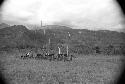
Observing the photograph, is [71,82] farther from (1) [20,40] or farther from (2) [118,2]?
(1) [20,40]

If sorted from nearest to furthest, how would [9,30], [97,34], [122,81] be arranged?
[122,81]
[9,30]
[97,34]

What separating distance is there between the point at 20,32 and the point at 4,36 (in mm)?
8881

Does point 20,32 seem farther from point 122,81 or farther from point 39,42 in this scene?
point 122,81

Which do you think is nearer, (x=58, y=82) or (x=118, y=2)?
(x=118, y=2)

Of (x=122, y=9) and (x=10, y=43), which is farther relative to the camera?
(x=10, y=43)

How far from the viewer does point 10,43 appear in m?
87.6

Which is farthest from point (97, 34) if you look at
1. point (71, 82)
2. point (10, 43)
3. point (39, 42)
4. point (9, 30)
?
point (71, 82)

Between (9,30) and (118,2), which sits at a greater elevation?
(9,30)

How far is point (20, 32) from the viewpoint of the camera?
337 ft

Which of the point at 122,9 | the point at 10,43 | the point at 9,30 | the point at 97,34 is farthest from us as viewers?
the point at 97,34

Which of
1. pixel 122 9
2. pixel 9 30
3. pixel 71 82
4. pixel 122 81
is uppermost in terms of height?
pixel 9 30

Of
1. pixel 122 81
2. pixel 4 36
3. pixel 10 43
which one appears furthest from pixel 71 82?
pixel 4 36

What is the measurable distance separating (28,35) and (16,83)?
9883 centimetres

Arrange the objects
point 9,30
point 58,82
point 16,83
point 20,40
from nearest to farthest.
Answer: point 16,83
point 58,82
point 20,40
point 9,30
